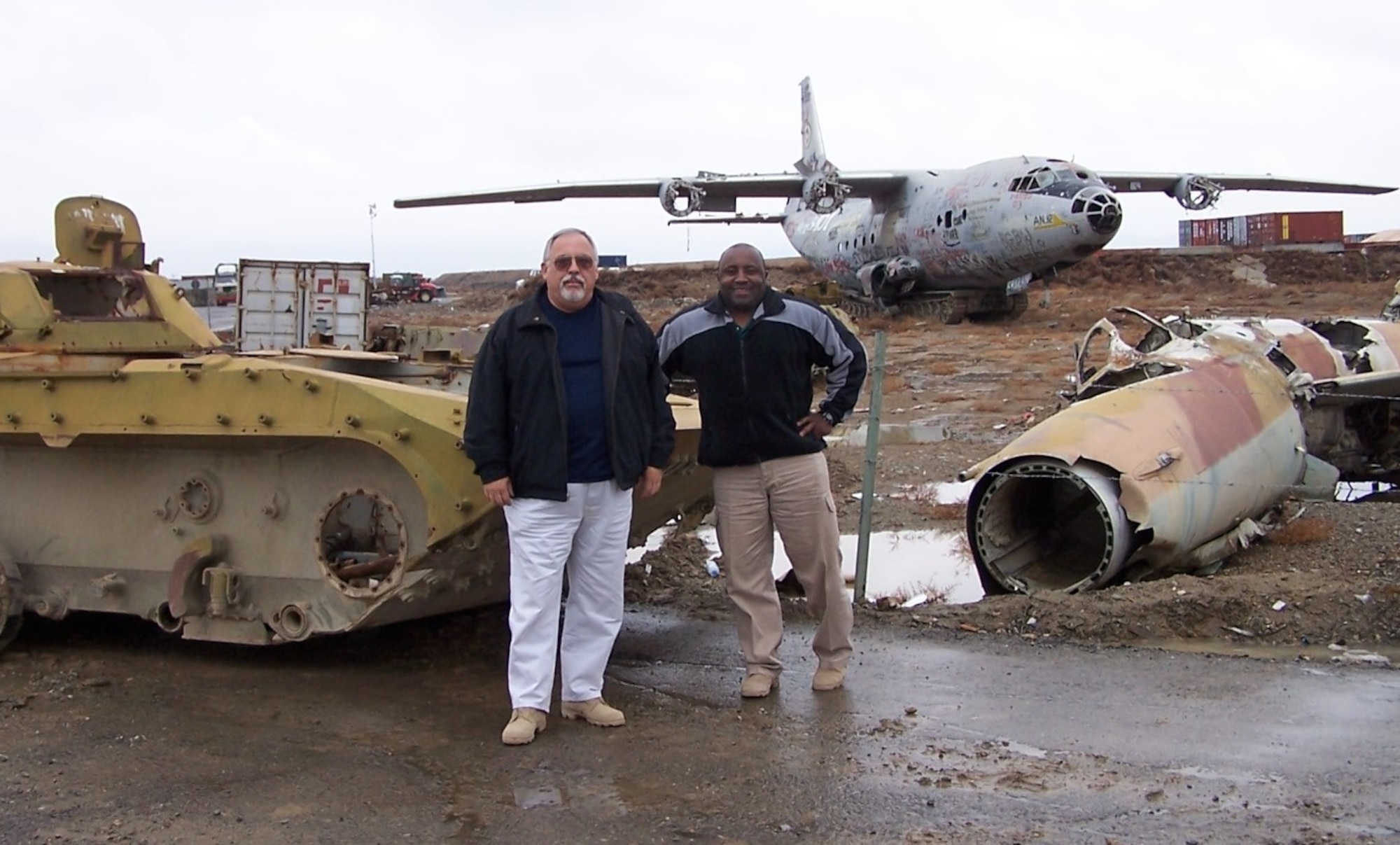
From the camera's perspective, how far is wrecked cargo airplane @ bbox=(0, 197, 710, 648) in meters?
5.39

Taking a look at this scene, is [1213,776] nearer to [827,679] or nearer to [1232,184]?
[827,679]

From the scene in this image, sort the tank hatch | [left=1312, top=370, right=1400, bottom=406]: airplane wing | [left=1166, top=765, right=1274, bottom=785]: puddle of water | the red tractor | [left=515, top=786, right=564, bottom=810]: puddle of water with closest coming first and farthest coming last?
1. [left=515, top=786, right=564, bottom=810]: puddle of water
2. [left=1166, top=765, right=1274, bottom=785]: puddle of water
3. the tank hatch
4. [left=1312, top=370, right=1400, bottom=406]: airplane wing
5. the red tractor

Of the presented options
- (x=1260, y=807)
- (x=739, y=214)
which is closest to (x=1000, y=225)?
(x=739, y=214)

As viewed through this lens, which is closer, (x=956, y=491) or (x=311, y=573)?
(x=311, y=573)

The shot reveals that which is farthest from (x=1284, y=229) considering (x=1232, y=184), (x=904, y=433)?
(x=904, y=433)

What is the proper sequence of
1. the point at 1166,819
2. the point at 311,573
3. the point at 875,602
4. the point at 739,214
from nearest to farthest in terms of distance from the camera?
1. the point at 1166,819
2. the point at 311,573
3. the point at 875,602
4. the point at 739,214

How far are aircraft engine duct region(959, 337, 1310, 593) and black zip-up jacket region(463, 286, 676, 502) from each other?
3.26 m

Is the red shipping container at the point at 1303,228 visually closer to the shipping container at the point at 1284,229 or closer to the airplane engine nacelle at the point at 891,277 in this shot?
the shipping container at the point at 1284,229

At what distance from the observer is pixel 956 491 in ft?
35.9

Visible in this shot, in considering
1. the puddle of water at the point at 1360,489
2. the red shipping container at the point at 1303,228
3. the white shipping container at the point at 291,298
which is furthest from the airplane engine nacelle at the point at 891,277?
the red shipping container at the point at 1303,228

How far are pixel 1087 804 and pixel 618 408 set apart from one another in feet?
6.42

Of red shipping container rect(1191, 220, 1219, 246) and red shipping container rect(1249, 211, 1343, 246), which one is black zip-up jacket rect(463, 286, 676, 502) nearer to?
red shipping container rect(1249, 211, 1343, 246)

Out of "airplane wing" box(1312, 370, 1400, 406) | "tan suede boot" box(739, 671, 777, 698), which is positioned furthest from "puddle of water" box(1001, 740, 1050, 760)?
"airplane wing" box(1312, 370, 1400, 406)

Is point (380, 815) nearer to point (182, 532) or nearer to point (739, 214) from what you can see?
point (182, 532)
